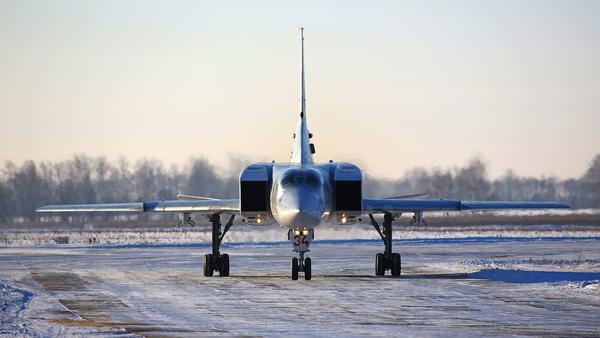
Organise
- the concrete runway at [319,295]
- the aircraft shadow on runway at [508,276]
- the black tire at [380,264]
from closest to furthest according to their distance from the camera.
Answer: the concrete runway at [319,295] < the aircraft shadow on runway at [508,276] < the black tire at [380,264]

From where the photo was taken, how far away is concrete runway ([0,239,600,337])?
16.0 metres

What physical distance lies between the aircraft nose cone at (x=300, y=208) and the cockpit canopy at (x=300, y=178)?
288 millimetres

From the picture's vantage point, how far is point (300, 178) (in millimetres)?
24875

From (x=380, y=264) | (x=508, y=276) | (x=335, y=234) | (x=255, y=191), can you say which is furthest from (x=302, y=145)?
(x=335, y=234)

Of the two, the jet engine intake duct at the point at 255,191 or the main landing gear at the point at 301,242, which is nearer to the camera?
the main landing gear at the point at 301,242

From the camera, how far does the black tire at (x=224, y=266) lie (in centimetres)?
2791

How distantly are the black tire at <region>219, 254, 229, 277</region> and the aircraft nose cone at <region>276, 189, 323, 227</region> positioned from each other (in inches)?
141

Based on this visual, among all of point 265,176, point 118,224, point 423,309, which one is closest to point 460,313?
point 423,309

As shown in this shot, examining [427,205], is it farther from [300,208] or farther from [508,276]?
[300,208]

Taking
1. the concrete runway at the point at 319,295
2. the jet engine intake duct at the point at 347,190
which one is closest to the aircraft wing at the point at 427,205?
the jet engine intake duct at the point at 347,190

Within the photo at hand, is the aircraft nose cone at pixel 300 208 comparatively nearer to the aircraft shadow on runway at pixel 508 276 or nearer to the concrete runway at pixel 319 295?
the concrete runway at pixel 319 295

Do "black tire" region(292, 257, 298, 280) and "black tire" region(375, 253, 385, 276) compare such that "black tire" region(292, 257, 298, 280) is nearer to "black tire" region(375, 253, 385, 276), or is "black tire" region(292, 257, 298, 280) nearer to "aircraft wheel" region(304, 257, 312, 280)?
"aircraft wheel" region(304, 257, 312, 280)

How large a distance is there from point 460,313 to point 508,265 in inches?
527

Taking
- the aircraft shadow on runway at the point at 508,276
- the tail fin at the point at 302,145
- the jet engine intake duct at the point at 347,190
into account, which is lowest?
the aircraft shadow on runway at the point at 508,276
